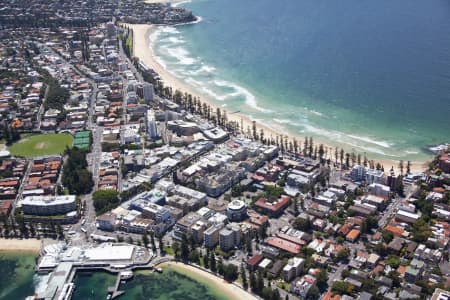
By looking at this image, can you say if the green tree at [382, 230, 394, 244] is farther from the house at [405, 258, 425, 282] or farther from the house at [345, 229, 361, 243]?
the house at [405, 258, 425, 282]

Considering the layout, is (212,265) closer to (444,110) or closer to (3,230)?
(3,230)

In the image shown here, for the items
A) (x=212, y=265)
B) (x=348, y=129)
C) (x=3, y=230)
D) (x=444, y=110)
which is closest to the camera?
(x=212, y=265)

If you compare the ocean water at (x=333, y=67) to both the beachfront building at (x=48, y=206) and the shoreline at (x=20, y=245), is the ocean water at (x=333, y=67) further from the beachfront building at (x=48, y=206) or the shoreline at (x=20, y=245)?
the shoreline at (x=20, y=245)

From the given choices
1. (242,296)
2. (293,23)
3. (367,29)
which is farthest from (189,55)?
(242,296)

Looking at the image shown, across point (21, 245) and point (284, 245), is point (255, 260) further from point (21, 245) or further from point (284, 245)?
point (21, 245)

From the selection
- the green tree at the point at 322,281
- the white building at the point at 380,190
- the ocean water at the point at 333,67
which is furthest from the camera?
the ocean water at the point at 333,67

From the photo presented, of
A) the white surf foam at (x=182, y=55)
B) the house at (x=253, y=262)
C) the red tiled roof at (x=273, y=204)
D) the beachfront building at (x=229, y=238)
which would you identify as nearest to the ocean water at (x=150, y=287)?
the house at (x=253, y=262)
